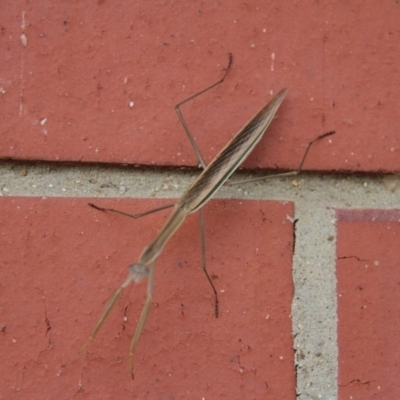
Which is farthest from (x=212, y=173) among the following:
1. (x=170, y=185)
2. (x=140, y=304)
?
(x=140, y=304)

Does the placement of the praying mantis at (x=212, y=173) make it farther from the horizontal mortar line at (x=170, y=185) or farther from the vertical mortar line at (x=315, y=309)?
the vertical mortar line at (x=315, y=309)

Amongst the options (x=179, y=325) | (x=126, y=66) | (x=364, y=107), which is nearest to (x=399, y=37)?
(x=364, y=107)

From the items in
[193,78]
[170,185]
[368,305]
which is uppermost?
[193,78]

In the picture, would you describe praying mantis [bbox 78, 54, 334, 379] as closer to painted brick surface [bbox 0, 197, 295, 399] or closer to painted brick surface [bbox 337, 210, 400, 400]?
painted brick surface [bbox 0, 197, 295, 399]

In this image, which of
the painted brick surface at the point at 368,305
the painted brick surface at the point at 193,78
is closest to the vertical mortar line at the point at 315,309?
the painted brick surface at the point at 368,305

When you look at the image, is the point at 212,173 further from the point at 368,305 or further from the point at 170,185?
the point at 368,305

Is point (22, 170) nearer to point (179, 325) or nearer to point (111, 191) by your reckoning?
point (111, 191)
